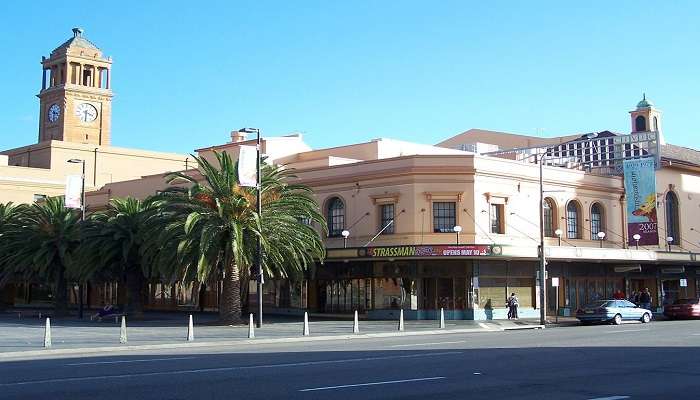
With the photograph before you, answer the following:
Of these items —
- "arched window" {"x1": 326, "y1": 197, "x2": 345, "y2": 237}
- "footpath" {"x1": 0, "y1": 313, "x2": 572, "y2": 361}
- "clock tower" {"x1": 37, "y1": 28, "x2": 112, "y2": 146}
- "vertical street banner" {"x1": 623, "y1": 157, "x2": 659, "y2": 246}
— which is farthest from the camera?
"clock tower" {"x1": 37, "y1": 28, "x2": 112, "y2": 146}

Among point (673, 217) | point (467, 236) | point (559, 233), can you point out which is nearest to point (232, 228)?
point (467, 236)

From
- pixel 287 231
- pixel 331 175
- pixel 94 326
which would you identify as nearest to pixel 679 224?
pixel 331 175

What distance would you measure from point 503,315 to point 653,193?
13433 mm

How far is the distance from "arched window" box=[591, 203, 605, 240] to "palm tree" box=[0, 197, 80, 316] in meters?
30.5

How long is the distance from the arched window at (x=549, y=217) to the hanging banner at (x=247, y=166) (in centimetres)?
2023

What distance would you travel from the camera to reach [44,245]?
149 ft

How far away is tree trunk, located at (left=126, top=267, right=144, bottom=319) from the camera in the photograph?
149 ft

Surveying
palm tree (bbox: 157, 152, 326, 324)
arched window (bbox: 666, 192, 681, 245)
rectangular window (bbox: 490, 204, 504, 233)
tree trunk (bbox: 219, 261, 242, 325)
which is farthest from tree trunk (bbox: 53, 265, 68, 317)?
arched window (bbox: 666, 192, 681, 245)

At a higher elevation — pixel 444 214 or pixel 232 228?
pixel 444 214

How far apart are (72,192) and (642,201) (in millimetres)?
32858

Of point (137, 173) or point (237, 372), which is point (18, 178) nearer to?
point (137, 173)

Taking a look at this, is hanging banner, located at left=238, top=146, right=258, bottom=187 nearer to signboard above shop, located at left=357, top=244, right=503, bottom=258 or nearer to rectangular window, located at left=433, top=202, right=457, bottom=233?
signboard above shop, located at left=357, top=244, right=503, bottom=258

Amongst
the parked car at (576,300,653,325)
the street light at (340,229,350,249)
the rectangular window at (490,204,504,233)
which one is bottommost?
the parked car at (576,300,653,325)

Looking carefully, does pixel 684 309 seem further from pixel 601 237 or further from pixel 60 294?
pixel 60 294
